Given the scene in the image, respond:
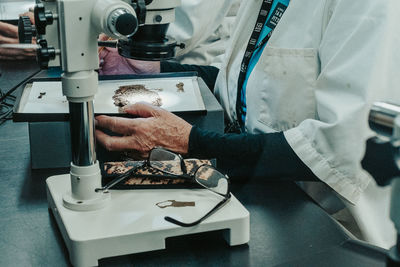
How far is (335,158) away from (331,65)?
0.69 feet

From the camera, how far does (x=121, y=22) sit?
0.80 metres

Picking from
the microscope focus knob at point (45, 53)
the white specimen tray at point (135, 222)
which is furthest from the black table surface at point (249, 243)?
the microscope focus knob at point (45, 53)

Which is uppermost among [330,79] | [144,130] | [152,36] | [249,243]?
[152,36]

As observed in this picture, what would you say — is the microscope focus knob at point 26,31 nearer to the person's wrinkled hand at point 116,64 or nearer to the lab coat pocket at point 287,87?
the lab coat pocket at point 287,87

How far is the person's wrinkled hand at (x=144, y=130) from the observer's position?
3.97ft

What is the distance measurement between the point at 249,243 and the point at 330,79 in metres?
0.46

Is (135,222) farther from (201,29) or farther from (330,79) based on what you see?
(201,29)

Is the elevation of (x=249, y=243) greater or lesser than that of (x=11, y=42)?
lesser

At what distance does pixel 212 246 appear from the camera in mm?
912

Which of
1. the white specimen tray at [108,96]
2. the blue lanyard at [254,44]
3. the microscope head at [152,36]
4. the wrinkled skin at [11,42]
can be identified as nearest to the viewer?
the microscope head at [152,36]

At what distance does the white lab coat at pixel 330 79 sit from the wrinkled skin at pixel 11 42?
4.00 ft

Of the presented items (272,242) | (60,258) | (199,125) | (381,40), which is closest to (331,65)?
(381,40)

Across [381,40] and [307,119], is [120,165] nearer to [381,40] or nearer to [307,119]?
[307,119]

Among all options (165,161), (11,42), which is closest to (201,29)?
(11,42)
